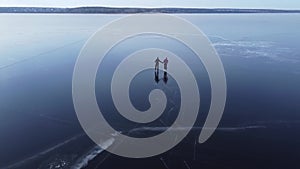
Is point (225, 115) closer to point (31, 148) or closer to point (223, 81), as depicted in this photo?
point (223, 81)

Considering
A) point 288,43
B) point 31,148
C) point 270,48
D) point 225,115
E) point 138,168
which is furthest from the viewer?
point 288,43

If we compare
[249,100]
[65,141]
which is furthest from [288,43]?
[65,141]

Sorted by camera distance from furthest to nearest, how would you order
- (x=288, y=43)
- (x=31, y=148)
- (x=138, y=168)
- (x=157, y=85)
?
(x=288, y=43) < (x=157, y=85) < (x=31, y=148) < (x=138, y=168)

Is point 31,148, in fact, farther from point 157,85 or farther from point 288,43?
point 288,43

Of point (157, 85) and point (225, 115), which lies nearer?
point (225, 115)

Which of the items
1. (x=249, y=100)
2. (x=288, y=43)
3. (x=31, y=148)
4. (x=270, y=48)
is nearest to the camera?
(x=31, y=148)

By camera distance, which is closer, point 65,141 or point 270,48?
point 65,141

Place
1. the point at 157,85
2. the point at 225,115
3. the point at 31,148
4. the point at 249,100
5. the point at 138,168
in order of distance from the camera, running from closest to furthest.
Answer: the point at 138,168 → the point at 31,148 → the point at 225,115 → the point at 249,100 → the point at 157,85

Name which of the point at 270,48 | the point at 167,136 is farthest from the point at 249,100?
the point at 270,48

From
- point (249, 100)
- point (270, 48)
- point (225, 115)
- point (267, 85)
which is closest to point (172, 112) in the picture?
point (225, 115)
